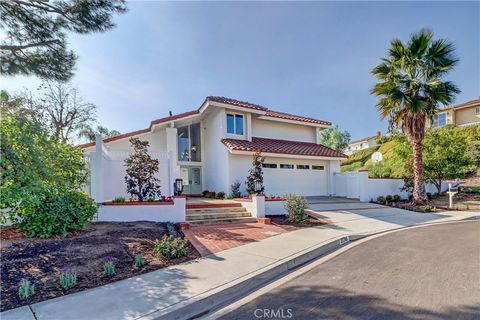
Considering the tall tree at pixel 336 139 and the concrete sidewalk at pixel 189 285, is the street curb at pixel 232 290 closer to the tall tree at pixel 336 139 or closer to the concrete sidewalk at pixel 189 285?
the concrete sidewalk at pixel 189 285

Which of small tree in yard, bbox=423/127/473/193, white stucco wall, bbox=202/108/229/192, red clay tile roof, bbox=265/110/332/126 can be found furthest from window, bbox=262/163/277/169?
small tree in yard, bbox=423/127/473/193

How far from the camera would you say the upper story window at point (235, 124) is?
16.7 m

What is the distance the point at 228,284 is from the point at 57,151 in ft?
18.9

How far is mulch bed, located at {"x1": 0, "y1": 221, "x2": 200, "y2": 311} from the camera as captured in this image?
14.0ft

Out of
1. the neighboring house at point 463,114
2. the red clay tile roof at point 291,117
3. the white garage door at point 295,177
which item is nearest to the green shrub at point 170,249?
the white garage door at point 295,177

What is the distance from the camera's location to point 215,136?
17047 millimetres

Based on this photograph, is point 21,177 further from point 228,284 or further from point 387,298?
point 387,298

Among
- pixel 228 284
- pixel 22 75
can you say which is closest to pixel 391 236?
pixel 228 284

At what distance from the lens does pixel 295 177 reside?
18.0 metres

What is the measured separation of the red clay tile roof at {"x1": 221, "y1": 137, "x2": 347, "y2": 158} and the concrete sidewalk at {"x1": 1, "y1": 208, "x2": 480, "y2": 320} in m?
8.04

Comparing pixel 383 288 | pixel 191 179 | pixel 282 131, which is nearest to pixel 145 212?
pixel 383 288

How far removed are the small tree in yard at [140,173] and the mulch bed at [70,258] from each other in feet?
10.4

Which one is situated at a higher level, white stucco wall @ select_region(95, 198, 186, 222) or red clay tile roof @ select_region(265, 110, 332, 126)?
red clay tile roof @ select_region(265, 110, 332, 126)

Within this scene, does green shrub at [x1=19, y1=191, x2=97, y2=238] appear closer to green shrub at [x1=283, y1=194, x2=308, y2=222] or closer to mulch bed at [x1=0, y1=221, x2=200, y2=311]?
mulch bed at [x1=0, y1=221, x2=200, y2=311]
